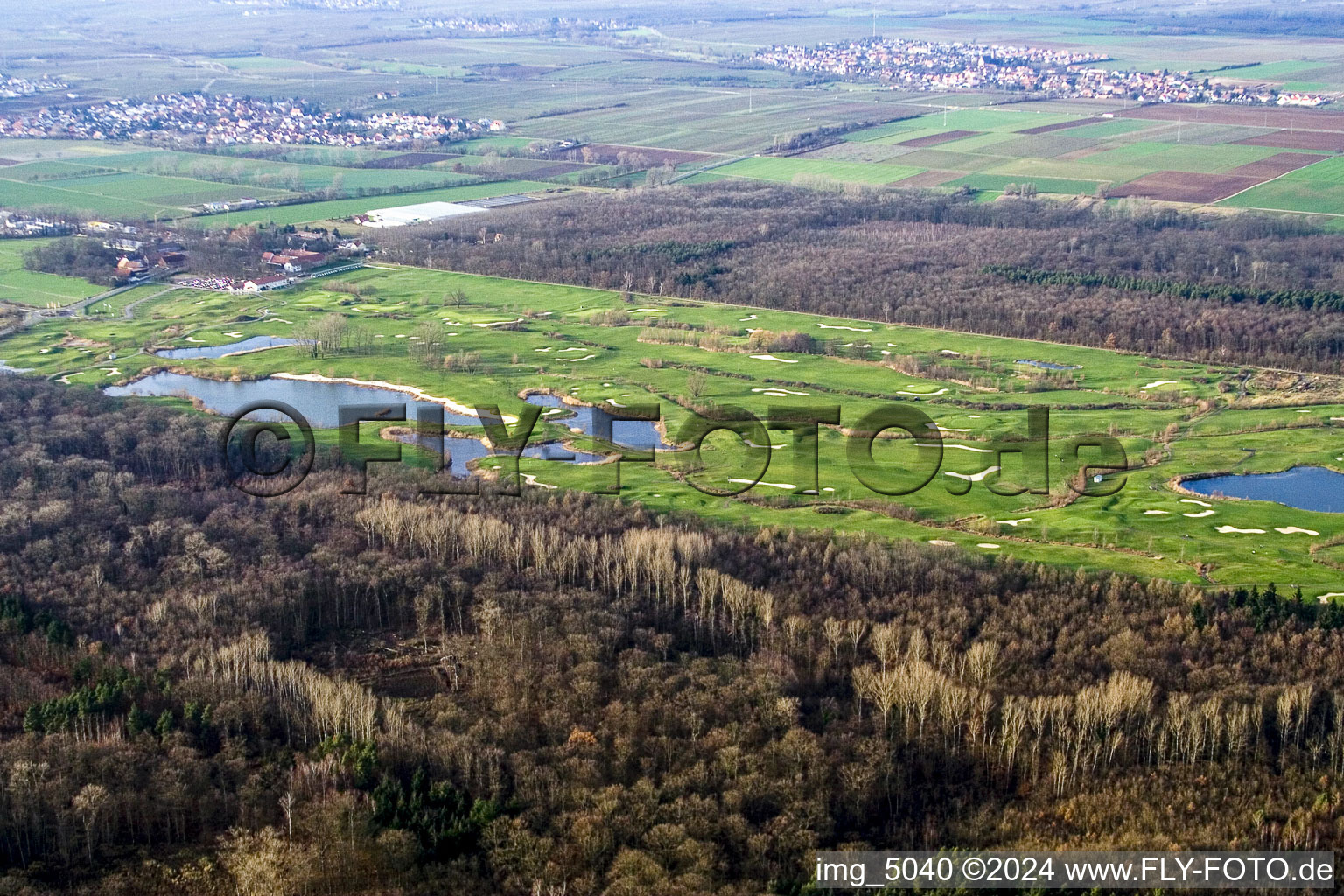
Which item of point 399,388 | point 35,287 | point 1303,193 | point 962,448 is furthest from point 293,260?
point 1303,193

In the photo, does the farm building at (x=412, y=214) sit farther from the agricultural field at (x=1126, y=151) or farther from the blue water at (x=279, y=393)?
the blue water at (x=279, y=393)

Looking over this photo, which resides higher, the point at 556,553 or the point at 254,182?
the point at 254,182

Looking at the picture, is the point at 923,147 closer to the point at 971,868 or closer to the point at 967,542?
the point at 967,542

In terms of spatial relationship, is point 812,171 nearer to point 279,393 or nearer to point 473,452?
point 279,393

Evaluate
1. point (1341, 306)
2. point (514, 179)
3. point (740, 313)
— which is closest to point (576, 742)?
point (740, 313)

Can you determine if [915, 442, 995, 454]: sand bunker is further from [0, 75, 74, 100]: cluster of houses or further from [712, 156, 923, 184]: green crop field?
[0, 75, 74, 100]: cluster of houses

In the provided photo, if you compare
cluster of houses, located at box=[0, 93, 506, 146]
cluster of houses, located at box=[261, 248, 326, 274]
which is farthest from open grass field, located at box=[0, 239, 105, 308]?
cluster of houses, located at box=[0, 93, 506, 146]
